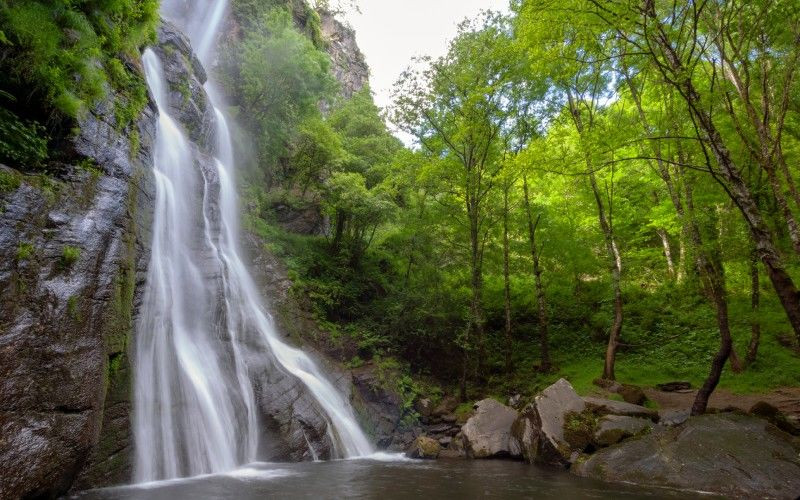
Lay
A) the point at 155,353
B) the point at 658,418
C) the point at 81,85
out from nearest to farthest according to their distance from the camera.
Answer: the point at 81,85 → the point at 155,353 → the point at 658,418

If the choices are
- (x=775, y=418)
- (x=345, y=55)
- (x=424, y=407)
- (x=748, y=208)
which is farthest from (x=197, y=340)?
(x=345, y=55)

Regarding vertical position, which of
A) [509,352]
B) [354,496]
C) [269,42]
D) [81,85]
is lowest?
[354,496]

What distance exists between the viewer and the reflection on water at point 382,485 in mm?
6980

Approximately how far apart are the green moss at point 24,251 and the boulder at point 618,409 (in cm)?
1091

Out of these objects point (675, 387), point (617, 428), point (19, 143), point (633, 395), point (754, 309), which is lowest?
point (675, 387)

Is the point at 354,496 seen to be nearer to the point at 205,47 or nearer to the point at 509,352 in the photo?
the point at 509,352

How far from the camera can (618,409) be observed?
10.0 metres

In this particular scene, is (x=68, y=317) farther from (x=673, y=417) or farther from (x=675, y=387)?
(x=675, y=387)

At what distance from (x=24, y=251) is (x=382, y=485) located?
21.6 ft

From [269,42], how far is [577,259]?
17.2 m

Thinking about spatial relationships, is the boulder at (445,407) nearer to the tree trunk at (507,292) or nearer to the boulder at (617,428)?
the tree trunk at (507,292)

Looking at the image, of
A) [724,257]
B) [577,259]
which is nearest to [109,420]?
[724,257]

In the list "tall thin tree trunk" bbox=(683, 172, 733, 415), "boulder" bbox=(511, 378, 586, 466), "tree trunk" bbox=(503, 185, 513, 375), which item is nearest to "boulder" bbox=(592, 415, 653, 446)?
"boulder" bbox=(511, 378, 586, 466)

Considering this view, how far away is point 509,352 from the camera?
1666 cm
